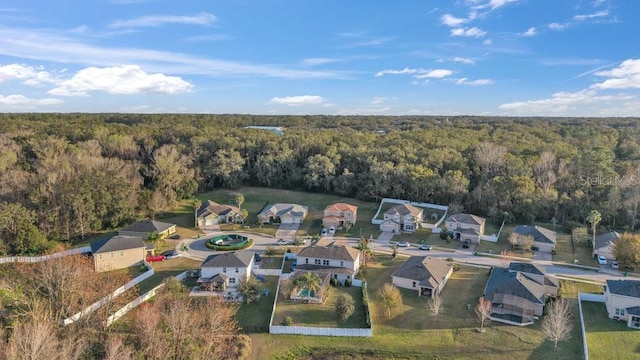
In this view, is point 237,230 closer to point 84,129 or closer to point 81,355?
point 81,355

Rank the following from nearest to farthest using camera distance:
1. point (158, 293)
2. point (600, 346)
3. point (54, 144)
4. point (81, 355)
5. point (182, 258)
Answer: point (81, 355) → point (600, 346) → point (158, 293) → point (182, 258) → point (54, 144)

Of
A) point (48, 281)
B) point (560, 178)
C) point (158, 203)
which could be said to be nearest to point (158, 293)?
point (48, 281)

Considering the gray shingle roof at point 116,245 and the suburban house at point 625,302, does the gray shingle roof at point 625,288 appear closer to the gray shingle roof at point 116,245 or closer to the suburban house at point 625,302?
the suburban house at point 625,302

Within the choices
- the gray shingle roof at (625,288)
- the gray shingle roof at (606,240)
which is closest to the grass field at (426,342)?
the gray shingle roof at (625,288)

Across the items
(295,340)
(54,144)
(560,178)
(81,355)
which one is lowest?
(295,340)

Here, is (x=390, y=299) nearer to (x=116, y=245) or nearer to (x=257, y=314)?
(x=257, y=314)

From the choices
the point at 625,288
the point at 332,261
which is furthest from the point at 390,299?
the point at 625,288

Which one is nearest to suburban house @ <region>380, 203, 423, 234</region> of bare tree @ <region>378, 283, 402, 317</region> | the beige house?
the beige house
